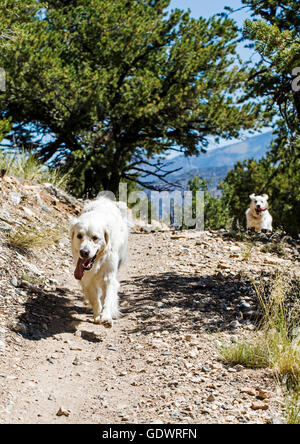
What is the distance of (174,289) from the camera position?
6.17m

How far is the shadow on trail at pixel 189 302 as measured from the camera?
483 centimetres

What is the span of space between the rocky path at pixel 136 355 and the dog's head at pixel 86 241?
704 millimetres

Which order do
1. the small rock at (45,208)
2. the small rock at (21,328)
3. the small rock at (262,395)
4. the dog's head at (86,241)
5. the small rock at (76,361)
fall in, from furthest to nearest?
1. the small rock at (45,208)
2. the dog's head at (86,241)
3. the small rock at (21,328)
4. the small rock at (76,361)
5. the small rock at (262,395)

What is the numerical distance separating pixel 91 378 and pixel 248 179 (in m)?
Answer: 17.2

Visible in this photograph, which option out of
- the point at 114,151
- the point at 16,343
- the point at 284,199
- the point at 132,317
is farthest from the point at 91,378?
the point at 284,199

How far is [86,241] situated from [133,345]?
4.12 ft

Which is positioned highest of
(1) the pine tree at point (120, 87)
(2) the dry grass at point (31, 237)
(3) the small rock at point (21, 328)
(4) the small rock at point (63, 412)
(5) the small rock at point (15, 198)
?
(1) the pine tree at point (120, 87)

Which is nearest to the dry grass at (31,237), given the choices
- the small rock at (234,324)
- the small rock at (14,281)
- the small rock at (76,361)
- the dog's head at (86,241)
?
the small rock at (14,281)

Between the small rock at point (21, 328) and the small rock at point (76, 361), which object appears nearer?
the small rock at point (76, 361)

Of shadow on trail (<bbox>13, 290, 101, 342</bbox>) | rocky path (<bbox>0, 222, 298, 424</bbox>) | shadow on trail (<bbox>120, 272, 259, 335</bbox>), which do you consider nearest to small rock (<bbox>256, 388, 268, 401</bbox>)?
rocky path (<bbox>0, 222, 298, 424</bbox>)

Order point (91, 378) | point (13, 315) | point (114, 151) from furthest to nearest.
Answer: point (114, 151) < point (13, 315) < point (91, 378)

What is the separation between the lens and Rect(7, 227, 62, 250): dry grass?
→ 642cm

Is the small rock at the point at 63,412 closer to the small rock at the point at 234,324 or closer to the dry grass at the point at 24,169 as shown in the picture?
the small rock at the point at 234,324
